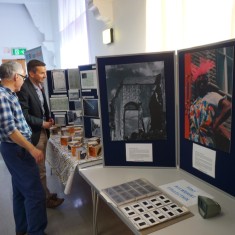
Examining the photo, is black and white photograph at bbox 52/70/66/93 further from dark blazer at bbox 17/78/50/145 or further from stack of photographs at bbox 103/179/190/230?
stack of photographs at bbox 103/179/190/230

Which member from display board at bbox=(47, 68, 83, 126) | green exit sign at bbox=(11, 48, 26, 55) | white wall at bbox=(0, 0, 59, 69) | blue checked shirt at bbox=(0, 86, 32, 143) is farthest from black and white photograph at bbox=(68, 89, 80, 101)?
green exit sign at bbox=(11, 48, 26, 55)

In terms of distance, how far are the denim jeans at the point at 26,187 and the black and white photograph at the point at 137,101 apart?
665 mm

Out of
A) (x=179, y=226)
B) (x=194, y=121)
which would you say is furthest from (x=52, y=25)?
(x=179, y=226)

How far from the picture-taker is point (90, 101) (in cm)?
212

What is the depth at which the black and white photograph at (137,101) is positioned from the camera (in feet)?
4.42

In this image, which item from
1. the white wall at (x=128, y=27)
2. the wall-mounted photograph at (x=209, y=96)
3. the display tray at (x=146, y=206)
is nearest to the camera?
the display tray at (x=146, y=206)

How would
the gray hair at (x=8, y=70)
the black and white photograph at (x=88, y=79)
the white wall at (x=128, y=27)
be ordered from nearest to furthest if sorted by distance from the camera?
the gray hair at (x=8, y=70) → the black and white photograph at (x=88, y=79) → the white wall at (x=128, y=27)

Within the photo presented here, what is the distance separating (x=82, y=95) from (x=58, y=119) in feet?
1.92

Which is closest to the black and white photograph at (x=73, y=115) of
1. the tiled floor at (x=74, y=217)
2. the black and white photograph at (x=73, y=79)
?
the black and white photograph at (x=73, y=79)

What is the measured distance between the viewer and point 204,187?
3.85ft

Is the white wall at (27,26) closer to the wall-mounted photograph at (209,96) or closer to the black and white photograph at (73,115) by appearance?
the black and white photograph at (73,115)

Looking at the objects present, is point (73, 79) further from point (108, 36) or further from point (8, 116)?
point (8, 116)

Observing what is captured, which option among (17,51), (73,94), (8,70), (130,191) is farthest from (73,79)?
(17,51)

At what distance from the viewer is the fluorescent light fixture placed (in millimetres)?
2768
